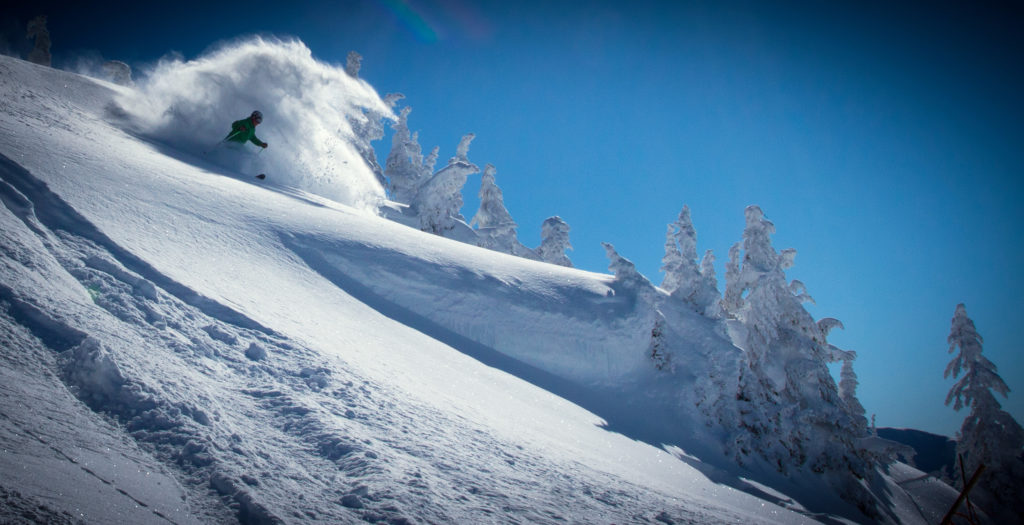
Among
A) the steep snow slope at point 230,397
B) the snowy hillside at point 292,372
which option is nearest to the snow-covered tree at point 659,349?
the snowy hillside at point 292,372

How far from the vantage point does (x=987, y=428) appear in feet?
66.8

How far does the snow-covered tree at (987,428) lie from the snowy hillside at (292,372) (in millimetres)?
15310

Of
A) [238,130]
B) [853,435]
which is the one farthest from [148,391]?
[853,435]

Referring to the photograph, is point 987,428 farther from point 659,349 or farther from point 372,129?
point 372,129

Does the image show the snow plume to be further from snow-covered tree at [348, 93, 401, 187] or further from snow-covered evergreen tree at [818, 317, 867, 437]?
snow-covered evergreen tree at [818, 317, 867, 437]

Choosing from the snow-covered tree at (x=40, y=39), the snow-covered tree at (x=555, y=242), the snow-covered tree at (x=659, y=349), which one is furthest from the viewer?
the snow-covered tree at (x=40, y=39)

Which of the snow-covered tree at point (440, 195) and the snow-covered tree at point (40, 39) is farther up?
the snow-covered tree at point (40, 39)

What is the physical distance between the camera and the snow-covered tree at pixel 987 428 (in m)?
19.5

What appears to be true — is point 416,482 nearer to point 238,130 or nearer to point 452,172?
point 238,130

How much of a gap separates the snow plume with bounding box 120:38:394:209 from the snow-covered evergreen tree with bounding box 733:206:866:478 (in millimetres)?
18763

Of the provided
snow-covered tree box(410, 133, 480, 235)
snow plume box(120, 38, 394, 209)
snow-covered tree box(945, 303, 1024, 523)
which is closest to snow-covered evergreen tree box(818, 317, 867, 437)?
snow-covered tree box(945, 303, 1024, 523)

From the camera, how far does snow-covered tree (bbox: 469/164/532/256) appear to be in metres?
29.8

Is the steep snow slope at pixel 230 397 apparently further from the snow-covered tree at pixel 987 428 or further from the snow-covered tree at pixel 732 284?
the snow-covered tree at pixel 987 428

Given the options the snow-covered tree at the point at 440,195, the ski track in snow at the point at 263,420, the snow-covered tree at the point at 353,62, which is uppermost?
the snow-covered tree at the point at 353,62
